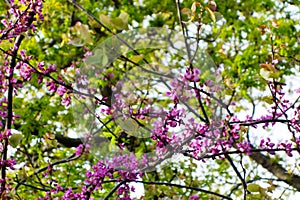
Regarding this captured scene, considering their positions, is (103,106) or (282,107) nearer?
(103,106)

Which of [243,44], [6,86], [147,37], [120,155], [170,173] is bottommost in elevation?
[120,155]

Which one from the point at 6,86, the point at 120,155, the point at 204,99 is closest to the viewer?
the point at 204,99

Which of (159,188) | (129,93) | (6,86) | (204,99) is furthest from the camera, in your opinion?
(159,188)

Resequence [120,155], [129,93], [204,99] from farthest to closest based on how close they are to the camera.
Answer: [120,155] < [204,99] < [129,93]

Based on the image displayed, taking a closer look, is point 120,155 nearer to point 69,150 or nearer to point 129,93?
point 129,93

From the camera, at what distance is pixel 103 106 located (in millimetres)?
2383

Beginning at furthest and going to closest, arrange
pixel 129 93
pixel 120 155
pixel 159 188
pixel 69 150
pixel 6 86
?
pixel 69 150 → pixel 159 188 → pixel 6 86 → pixel 120 155 → pixel 129 93

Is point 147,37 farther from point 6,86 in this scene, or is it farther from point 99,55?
point 6,86

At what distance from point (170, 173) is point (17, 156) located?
208 cm

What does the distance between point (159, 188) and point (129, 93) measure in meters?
2.62

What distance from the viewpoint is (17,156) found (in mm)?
6168

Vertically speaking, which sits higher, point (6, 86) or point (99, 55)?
point (6, 86)

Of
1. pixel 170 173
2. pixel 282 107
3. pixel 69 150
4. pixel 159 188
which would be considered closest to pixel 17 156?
pixel 69 150

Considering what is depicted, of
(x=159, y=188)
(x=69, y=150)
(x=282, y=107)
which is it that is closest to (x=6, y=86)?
(x=282, y=107)
